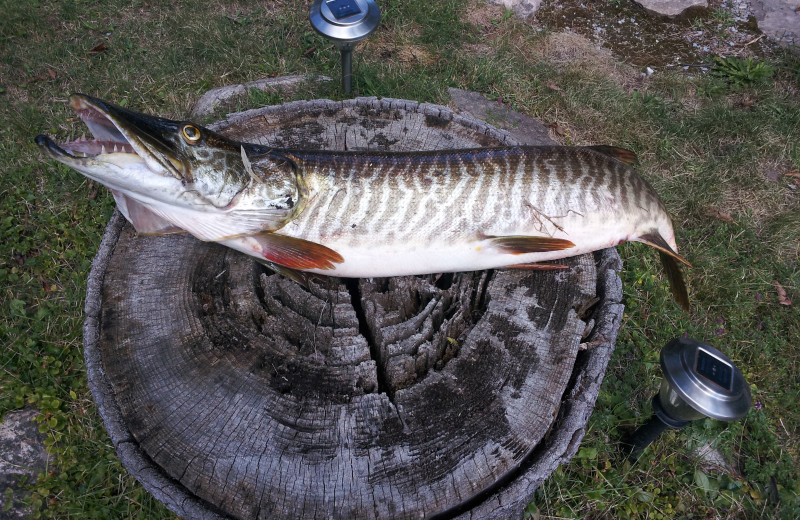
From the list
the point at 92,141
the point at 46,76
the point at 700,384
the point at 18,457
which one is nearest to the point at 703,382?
the point at 700,384

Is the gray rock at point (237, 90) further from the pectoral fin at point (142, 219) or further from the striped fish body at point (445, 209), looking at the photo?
the striped fish body at point (445, 209)

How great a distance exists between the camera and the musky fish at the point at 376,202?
218 cm

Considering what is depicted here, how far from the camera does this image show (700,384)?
2.05 metres

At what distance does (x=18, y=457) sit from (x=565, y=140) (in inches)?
183

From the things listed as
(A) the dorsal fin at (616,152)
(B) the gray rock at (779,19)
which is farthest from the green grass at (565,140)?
(A) the dorsal fin at (616,152)

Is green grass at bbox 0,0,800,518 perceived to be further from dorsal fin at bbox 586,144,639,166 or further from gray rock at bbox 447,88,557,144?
dorsal fin at bbox 586,144,639,166

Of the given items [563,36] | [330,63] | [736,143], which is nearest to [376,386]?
[330,63]

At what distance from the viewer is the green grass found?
2.82m

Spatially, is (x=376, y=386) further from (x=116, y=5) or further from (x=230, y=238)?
(x=116, y=5)

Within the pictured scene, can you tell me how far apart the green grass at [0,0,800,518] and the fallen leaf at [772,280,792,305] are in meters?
0.04

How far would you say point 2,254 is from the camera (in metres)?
3.58

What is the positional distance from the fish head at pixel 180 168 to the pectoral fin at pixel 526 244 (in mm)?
979

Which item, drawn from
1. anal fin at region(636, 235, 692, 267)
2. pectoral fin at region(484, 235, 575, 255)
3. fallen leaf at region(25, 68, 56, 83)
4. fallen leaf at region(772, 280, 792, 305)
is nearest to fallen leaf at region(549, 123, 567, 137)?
fallen leaf at region(772, 280, 792, 305)

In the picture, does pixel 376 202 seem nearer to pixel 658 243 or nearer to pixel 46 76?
pixel 658 243
